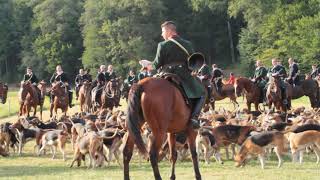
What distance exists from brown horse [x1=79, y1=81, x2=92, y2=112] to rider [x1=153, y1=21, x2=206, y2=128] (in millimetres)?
17632

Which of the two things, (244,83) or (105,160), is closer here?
(105,160)

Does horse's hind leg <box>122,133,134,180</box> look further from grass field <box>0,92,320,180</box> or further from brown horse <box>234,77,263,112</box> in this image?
brown horse <box>234,77,263,112</box>

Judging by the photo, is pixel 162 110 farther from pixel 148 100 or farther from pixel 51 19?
pixel 51 19

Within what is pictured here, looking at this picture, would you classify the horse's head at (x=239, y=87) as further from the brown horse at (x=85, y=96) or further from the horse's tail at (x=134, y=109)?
the horse's tail at (x=134, y=109)

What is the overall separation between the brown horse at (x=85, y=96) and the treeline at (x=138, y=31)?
2718cm

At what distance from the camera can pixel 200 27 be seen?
6812cm

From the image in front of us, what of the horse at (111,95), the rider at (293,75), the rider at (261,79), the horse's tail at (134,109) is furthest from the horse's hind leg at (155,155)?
the rider at (293,75)

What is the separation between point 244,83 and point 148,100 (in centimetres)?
1535

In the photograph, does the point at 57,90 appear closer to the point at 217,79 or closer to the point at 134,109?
the point at 217,79

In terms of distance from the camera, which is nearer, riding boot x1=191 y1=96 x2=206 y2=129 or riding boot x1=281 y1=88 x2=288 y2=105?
riding boot x1=191 y1=96 x2=206 y2=129

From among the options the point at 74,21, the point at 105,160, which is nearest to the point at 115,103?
the point at 105,160

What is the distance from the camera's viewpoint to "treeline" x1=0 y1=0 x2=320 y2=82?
55031mm

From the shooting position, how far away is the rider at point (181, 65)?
9.60m

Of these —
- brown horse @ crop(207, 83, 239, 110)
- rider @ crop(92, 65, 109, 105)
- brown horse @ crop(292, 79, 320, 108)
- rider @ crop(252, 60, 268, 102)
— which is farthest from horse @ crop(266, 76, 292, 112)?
rider @ crop(92, 65, 109, 105)
